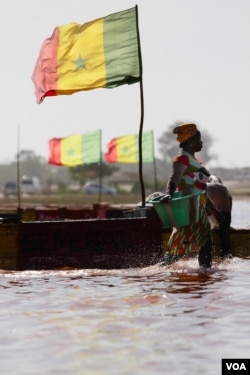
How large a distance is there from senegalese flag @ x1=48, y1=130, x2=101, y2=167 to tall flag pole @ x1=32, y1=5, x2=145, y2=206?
53.0 feet

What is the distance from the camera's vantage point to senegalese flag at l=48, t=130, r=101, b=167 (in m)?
29.7

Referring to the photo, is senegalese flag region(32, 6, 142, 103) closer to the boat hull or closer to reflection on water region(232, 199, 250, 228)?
the boat hull

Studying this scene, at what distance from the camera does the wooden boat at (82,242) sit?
10.8m

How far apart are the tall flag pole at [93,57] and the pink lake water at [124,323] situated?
3.68m

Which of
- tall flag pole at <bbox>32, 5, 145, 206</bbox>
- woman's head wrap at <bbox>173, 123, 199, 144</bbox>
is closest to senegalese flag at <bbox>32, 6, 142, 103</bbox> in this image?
tall flag pole at <bbox>32, 5, 145, 206</bbox>

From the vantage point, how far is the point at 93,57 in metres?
12.7

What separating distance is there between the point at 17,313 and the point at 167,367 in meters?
2.40

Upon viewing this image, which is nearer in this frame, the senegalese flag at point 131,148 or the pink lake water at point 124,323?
the pink lake water at point 124,323

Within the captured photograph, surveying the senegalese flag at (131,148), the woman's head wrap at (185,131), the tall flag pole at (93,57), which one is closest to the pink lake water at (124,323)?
the woman's head wrap at (185,131)

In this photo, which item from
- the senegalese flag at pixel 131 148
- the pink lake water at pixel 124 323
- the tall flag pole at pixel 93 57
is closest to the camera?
the pink lake water at pixel 124 323

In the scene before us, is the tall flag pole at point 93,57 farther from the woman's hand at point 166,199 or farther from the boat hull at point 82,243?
the woman's hand at point 166,199
